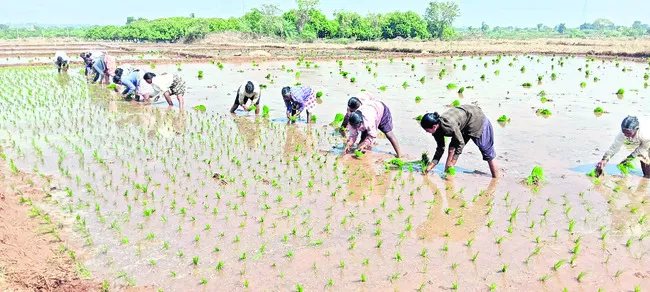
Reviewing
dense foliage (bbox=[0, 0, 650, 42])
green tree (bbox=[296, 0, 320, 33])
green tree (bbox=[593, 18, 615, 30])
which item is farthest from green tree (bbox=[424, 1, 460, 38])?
green tree (bbox=[593, 18, 615, 30])

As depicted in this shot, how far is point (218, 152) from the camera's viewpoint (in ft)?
26.3

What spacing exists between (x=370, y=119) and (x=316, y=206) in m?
1.92

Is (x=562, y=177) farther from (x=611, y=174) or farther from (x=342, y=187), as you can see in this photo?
(x=342, y=187)

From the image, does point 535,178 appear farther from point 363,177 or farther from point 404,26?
point 404,26

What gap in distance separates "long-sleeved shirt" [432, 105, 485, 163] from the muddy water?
0.64 metres

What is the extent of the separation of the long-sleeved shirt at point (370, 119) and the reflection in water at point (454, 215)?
1.29 metres

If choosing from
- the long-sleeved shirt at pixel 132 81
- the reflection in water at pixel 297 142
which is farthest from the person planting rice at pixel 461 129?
the long-sleeved shirt at pixel 132 81

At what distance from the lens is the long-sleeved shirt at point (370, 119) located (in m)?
7.09

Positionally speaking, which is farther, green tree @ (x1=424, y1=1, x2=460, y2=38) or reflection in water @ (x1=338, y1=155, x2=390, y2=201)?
green tree @ (x1=424, y1=1, x2=460, y2=38)

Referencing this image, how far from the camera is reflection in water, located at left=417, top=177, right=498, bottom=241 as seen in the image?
5.07 metres

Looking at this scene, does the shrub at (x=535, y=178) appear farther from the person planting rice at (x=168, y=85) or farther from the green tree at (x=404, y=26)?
the green tree at (x=404, y=26)

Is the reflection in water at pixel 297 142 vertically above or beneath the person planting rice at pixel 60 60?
beneath

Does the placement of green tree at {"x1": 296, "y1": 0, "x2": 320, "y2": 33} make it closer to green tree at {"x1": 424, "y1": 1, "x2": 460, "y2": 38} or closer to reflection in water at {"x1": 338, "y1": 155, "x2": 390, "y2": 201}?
green tree at {"x1": 424, "y1": 1, "x2": 460, "y2": 38}

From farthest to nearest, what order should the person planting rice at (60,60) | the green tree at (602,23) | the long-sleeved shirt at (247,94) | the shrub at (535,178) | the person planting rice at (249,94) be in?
1. the green tree at (602,23)
2. the person planting rice at (60,60)
3. the long-sleeved shirt at (247,94)
4. the person planting rice at (249,94)
5. the shrub at (535,178)
